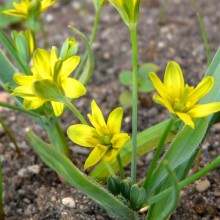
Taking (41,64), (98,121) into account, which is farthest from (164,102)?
(41,64)

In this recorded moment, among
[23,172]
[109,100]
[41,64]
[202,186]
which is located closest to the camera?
[41,64]

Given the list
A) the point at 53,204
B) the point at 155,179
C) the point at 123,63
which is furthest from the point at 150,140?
the point at 123,63

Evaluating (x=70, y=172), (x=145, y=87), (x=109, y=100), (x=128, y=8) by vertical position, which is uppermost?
(x=128, y=8)

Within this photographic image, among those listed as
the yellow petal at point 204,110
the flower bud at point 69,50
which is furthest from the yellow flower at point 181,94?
the flower bud at point 69,50

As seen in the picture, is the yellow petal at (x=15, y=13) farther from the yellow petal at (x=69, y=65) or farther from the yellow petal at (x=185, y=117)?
the yellow petal at (x=185, y=117)

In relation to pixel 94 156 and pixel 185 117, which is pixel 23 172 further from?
pixel 185 117

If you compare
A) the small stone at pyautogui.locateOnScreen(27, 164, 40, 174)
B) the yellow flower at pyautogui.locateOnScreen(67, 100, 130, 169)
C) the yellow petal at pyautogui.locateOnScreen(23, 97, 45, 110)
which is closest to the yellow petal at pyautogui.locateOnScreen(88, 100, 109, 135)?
the yellow flower at pyautogui.locateOnScreen(67, 100, 130, 169)

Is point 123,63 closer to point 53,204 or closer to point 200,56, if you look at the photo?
point 200,56

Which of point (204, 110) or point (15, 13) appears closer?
point (204, 110)
